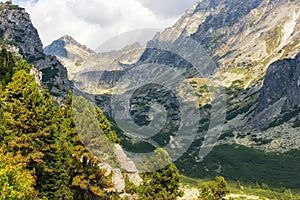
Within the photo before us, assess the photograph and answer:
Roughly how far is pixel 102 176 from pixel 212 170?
110 metres

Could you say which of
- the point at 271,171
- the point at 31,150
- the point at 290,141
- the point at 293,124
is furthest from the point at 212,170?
the point at 31,150

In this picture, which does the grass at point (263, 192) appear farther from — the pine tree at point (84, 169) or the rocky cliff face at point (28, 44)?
the rocky cliff face at point (28, 44)

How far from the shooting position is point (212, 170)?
5527 inches

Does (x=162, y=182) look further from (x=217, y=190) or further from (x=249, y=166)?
(x=249, y=166)

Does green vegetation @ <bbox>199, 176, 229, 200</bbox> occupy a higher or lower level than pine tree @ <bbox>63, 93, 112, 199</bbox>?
lower

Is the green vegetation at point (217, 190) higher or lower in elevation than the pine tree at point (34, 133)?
lower

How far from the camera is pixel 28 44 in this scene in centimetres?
17975

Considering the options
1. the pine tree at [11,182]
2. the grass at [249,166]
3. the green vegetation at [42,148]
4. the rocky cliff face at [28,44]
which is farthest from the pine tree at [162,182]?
the rocky cliff face at [28,44]

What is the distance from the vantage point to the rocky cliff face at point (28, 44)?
16150 cm

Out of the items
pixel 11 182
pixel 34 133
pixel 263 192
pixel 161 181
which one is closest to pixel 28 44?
pixel 263 192

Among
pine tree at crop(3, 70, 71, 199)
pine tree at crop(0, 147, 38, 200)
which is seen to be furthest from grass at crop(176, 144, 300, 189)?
pine tree at crop(0, 147, 38, 200)

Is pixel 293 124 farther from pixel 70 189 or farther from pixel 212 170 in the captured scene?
pixel 70 189

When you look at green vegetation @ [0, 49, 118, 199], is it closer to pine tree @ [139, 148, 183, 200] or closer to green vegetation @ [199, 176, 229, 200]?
pine tree @ [139, 148, 183, 200]

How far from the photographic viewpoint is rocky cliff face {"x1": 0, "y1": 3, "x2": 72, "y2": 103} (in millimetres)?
161500
